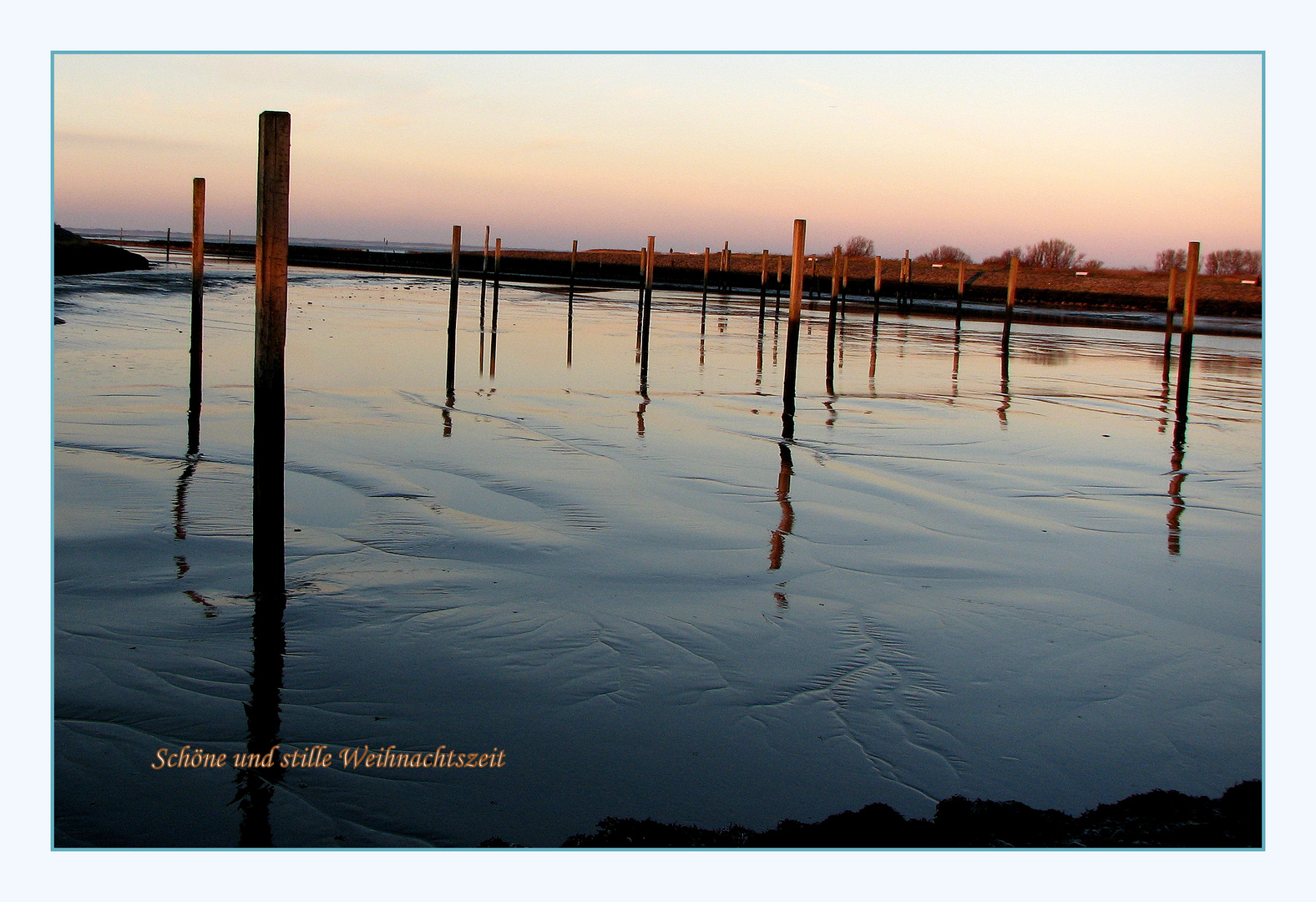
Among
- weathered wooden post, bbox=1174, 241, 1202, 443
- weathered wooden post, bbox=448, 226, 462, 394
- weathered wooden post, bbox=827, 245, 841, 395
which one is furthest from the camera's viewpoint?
weathered wooden post, bbox=827, 245, 841, 395

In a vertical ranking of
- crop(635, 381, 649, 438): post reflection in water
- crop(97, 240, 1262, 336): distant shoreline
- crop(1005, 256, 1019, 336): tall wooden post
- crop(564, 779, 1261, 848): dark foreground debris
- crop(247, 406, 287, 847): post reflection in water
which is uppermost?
crop(97, 240, 1262, 336): distant shoreline

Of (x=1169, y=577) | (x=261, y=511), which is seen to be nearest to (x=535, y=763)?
Result: (x=261, y=511)

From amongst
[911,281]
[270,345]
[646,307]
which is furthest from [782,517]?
[911,281]

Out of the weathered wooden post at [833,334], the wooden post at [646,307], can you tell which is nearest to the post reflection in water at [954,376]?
the weathered wooden post at [833,334]

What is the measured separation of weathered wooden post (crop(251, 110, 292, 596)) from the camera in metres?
5.09

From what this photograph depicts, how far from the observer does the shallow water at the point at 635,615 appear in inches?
147

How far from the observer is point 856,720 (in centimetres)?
430

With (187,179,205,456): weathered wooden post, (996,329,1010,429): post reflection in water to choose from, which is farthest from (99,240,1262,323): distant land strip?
(187,179,205,456): weathered wooden post

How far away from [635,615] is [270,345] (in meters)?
2.37

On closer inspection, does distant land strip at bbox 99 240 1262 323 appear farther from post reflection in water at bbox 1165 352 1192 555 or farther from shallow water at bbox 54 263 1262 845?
shallow water at bbox 54 263 1262 845

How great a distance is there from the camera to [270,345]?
525 cm

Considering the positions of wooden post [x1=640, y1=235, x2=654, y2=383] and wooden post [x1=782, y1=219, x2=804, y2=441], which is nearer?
wooden post [x1=782, y1=219, x2=804, y2=441]

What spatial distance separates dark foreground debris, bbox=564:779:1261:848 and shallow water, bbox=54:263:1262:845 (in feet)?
0.28

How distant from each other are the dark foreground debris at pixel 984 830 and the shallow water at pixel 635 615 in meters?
0.09
